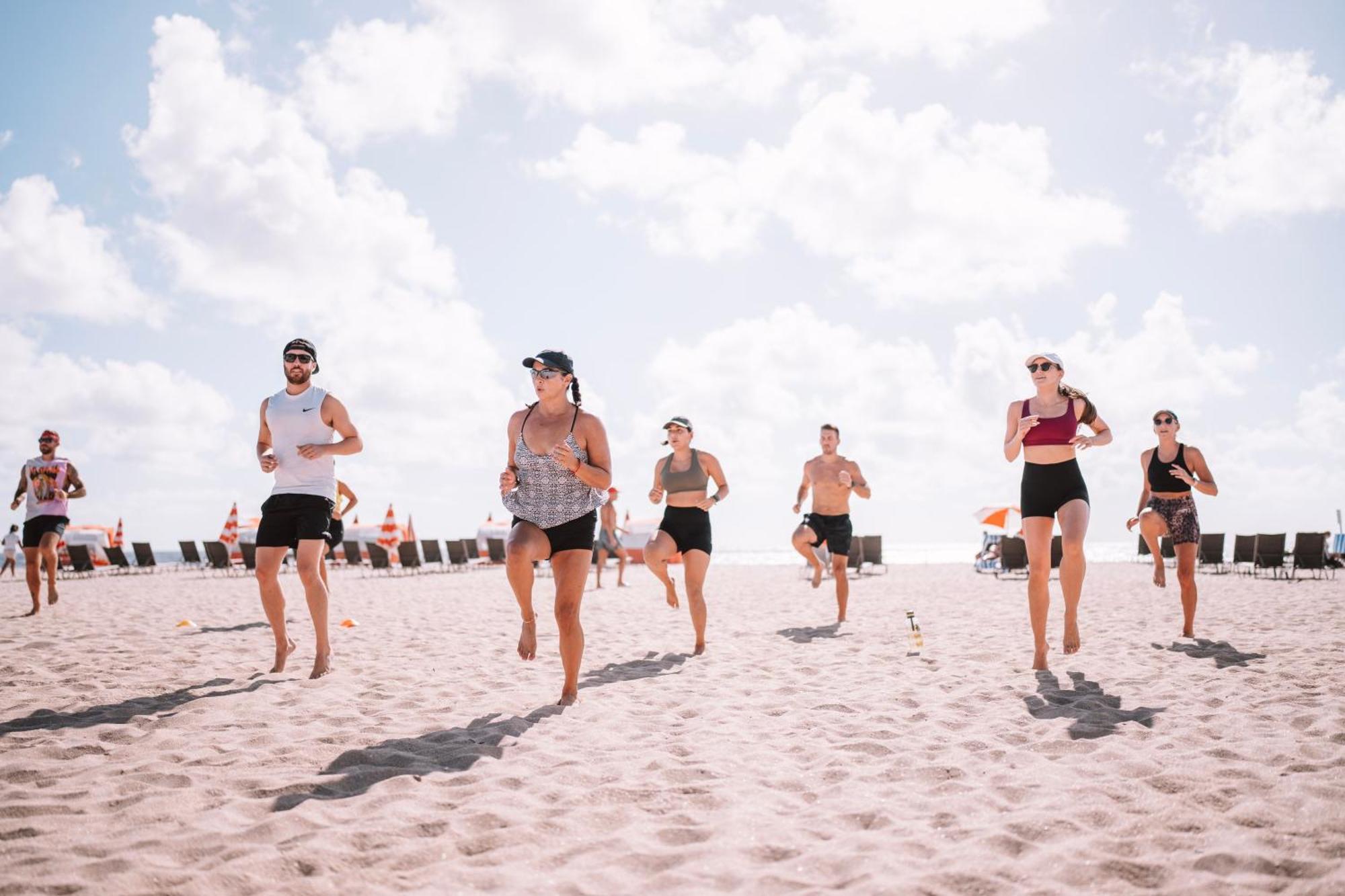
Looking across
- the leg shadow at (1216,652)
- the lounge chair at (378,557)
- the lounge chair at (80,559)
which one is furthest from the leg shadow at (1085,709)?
the lounge chair at (80,559)

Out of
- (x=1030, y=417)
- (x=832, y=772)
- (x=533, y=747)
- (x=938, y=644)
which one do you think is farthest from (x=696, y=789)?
(x=938, y=644)

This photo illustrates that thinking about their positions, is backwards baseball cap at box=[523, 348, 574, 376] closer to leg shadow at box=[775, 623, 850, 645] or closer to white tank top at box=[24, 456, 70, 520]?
leg shadow at box=[775, 623, 850, 645]

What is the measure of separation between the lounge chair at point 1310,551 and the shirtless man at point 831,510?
13179 mm

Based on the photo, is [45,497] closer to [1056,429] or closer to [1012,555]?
[1056,429]

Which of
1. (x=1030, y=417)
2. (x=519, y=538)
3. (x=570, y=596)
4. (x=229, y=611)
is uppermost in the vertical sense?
(x=1030, y=417)

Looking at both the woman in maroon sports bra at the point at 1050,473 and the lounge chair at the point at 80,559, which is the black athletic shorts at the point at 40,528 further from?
the lounge chair at the point at 80,559

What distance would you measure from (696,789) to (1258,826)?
1846 millimetres

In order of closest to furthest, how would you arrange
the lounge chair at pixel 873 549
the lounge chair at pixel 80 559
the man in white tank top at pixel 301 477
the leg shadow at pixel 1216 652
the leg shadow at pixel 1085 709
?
1. the leg shadow at pixel 1085 709
2. the man in white tank top at pixel 301 477
3. the leg shadow at pixel 1216 652
4. the lounge chair at pixel 80 559
5. the lounge chair at pixel 873 549

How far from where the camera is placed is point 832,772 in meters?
3.29

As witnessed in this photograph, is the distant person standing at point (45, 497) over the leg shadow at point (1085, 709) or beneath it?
over

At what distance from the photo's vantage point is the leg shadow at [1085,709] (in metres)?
3.93

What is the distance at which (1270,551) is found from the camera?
17641 millimetres

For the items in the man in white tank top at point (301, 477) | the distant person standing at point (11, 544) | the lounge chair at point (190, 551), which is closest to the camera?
the man in white tank top at point (301, 477)

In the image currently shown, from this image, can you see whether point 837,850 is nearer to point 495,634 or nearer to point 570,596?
point 570,596
